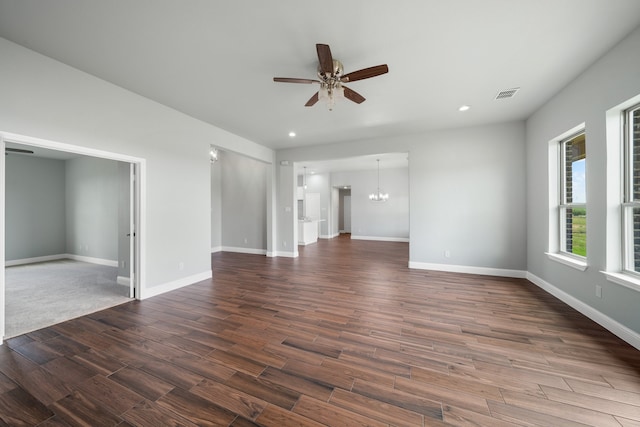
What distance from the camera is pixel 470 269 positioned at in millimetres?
4660

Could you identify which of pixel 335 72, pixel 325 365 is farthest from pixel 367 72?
pixel 325 365

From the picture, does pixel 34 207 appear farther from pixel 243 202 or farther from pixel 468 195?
pixel 468 195

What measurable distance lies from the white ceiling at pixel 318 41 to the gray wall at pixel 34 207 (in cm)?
533

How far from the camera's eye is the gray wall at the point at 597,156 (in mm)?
2186

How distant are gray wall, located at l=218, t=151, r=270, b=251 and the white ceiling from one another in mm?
3642

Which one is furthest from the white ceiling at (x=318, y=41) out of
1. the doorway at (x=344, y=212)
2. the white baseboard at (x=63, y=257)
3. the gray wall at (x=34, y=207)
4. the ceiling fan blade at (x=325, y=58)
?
the doorway at (x=344, y=212)

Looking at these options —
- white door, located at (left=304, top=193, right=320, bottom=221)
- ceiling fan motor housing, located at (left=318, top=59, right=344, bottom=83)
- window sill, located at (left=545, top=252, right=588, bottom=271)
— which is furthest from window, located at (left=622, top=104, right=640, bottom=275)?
white door, located at (left=304, top=193, right=320, bottom=221)

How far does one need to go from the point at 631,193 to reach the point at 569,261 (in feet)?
3.60

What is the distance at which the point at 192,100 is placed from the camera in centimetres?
344

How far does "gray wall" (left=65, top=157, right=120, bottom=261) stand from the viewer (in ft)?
17.7

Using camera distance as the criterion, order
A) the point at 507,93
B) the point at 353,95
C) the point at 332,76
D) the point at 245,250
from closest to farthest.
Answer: the point at 332,76
the point at 353,95
the point at 507,93
the point at 245,250

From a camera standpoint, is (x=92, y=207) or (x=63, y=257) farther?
(x=63, y=257)

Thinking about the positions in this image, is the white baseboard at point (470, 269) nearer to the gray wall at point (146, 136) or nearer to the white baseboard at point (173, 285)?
the white baseboard at point (173, 285)

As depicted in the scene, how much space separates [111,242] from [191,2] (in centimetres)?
572
